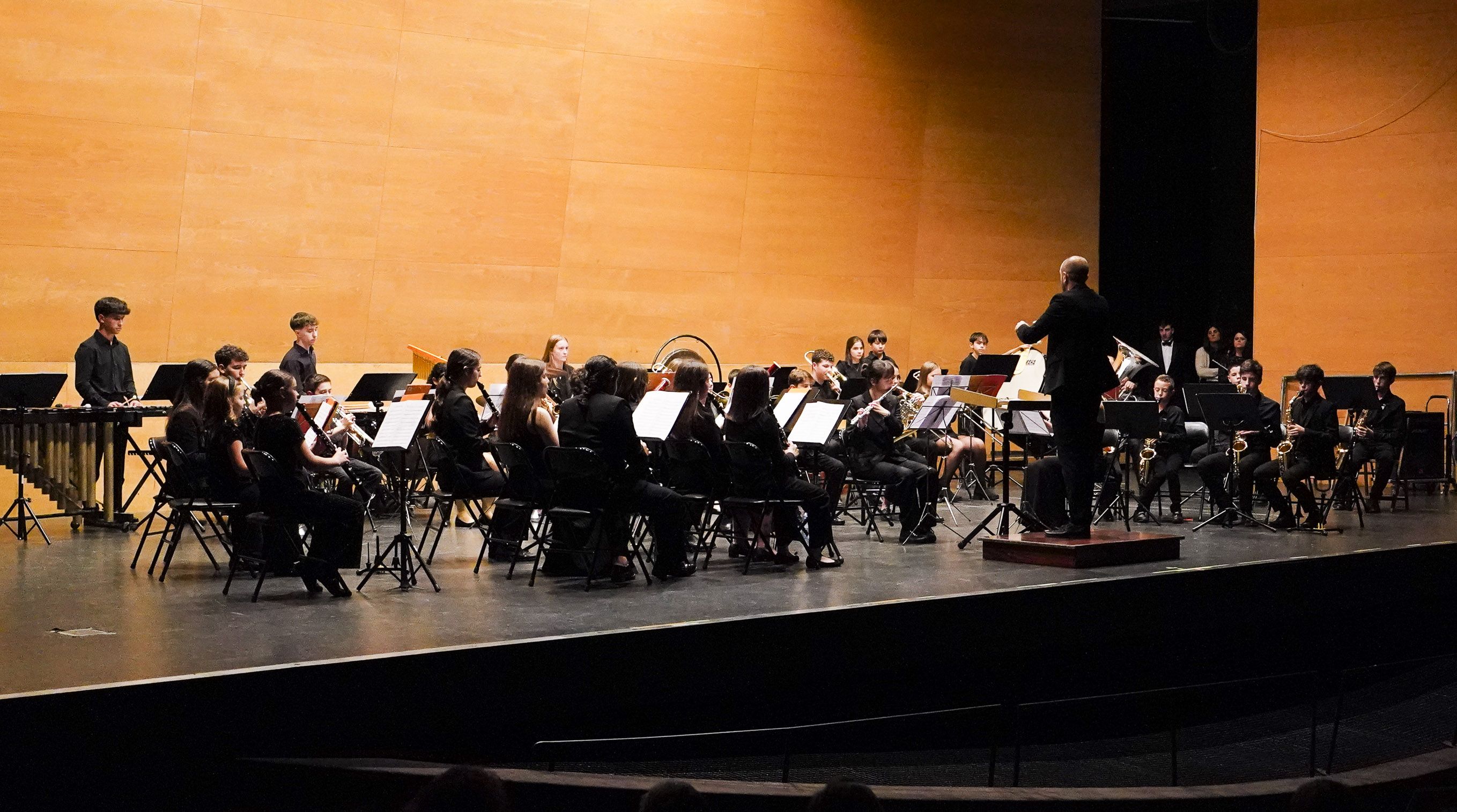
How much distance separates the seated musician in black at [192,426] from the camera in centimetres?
703

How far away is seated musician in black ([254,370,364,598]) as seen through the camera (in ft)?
20.0

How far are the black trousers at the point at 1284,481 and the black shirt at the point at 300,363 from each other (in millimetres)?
6818

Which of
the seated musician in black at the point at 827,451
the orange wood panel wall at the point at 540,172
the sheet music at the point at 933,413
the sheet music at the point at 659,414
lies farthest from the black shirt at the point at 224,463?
the orange wood panel wall at the point at 540,172

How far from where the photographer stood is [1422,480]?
11.2 m

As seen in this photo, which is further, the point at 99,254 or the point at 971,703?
the point at 99,254

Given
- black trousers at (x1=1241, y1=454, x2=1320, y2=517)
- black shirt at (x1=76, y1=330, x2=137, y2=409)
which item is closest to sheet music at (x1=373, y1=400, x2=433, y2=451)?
black shirt at (x1=76, y1=330, x2=137, y2=409)

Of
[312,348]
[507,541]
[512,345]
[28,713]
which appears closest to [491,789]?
[28,713]

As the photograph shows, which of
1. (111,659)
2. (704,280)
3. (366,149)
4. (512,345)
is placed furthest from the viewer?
(704,280)

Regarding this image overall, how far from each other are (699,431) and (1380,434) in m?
6.56

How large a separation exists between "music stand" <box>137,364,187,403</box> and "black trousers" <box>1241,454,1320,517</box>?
7221 millimetres

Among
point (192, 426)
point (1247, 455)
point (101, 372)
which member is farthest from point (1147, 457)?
point (101, 372)

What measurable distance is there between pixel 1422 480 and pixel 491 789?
1117cm

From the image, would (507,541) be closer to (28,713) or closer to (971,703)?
(971,703)

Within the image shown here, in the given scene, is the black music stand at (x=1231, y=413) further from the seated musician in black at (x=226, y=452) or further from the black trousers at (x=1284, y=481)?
the seated musician in black at (x=226, y=452)
